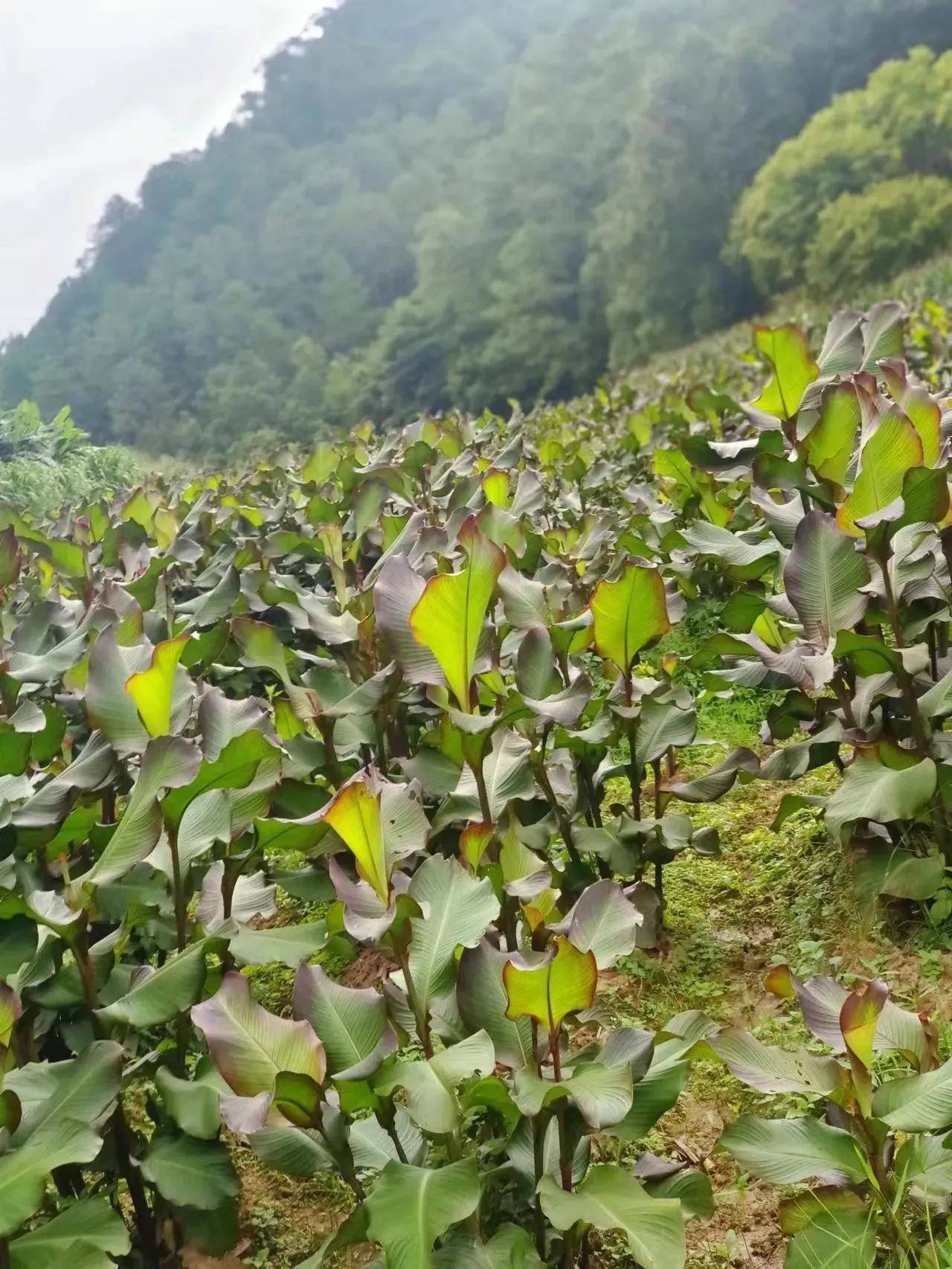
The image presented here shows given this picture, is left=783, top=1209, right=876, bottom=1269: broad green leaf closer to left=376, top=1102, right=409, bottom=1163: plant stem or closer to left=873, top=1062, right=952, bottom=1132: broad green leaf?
left=873, top=1062, right=952, bottom=1132: broad green leaf

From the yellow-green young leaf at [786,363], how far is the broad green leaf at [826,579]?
514 millimetres

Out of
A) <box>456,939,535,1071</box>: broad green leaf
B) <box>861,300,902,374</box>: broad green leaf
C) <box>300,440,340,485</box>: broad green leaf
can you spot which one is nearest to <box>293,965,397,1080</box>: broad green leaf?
<box>456,939,535,1071</box>: broad green leaf

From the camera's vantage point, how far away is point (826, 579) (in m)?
1.72

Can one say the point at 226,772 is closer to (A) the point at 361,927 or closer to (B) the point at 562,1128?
(A) the point at 361,927

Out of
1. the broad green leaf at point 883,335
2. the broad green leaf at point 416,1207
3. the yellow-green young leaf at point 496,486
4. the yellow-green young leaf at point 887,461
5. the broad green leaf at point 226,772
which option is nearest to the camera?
the broad green leaf at point 416,1207

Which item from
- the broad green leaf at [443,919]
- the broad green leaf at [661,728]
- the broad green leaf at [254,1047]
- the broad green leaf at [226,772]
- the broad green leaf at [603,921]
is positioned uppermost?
the broad green leaf at [226,772]

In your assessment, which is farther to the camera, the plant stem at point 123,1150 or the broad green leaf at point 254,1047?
the plant stem at point 123,1150

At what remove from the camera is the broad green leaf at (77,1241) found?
1.10 m

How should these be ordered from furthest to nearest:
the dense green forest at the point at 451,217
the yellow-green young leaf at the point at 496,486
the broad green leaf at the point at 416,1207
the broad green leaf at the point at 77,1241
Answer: the dense green forest at the point at 451,217, the yellow-green young leaf at the point at 496,486, the broad green leaf at the point at 77,1241, the broad green leaf at the point at 416,1207

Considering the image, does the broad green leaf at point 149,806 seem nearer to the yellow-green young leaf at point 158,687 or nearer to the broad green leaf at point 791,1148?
the yellow-green young leaf at point 158,687

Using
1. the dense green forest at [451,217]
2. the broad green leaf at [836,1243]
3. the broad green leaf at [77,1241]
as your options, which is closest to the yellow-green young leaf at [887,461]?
the broad green leaf at [836,1243]

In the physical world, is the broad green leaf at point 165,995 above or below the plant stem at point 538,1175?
above

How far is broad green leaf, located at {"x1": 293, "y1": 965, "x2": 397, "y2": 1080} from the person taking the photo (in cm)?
113

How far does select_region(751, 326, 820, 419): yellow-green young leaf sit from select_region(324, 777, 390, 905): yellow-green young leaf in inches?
55.9
